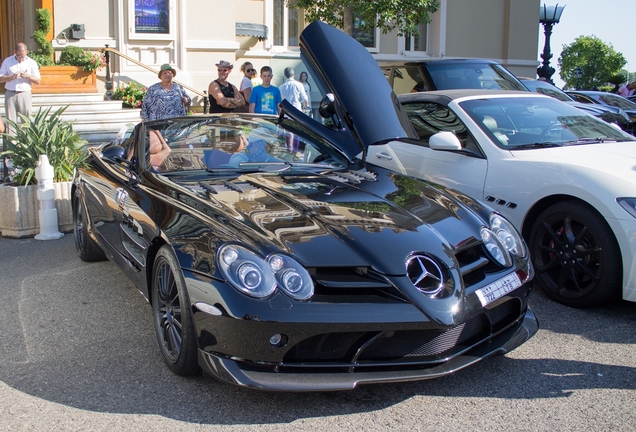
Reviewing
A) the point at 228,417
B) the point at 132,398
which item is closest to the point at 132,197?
the point at 132,398

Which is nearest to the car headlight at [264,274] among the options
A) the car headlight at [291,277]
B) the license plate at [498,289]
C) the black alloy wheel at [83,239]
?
the car headlight at [291,277]

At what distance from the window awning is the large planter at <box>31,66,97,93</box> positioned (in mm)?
4184

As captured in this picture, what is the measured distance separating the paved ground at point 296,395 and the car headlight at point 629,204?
0.70 m

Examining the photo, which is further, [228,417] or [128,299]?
[128,299]

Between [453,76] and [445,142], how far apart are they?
3.72 metres

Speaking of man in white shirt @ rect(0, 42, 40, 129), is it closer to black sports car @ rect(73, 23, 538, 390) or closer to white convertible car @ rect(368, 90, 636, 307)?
white convertible car @ rect(368, 90, 636, 307)

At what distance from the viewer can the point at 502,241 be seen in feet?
11.8

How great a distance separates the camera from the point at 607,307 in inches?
174

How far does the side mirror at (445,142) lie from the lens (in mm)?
5039

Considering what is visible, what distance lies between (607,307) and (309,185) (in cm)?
215

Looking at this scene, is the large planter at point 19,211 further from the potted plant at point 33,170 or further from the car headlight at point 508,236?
the car headlight at point 508,236

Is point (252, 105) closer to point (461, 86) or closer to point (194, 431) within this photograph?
point (461, 86)

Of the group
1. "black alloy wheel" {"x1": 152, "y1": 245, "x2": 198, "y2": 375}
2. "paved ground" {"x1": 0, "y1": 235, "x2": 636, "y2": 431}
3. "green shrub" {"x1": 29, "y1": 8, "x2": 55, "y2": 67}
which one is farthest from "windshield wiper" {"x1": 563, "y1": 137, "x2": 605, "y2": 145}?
"green shrub" {"x1": 29, "y1": 8, "x2": 55, "y2": 67}

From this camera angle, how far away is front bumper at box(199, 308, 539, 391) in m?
2.82
